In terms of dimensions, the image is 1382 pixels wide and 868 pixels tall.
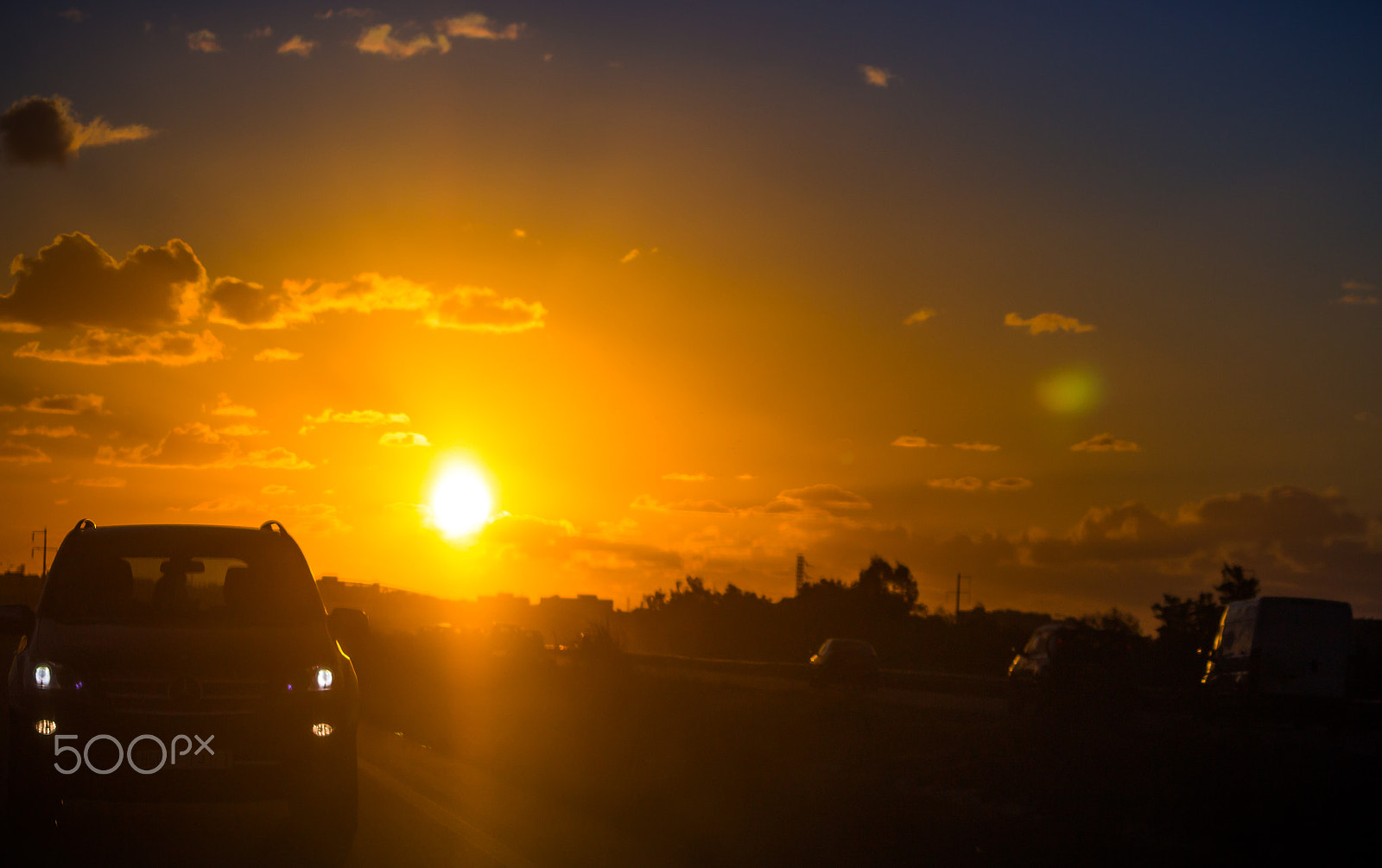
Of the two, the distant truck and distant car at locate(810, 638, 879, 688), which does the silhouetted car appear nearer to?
the distant truck

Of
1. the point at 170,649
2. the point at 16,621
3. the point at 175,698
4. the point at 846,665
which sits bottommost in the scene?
the point at 846,665

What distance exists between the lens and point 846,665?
38.4 meters

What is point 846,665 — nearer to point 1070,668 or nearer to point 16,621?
point 1070,668

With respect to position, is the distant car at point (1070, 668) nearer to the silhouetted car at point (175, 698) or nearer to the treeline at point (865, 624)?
the silhouetted car at point (175, 698)

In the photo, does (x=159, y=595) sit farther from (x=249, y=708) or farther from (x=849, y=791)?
(x=849, y=791)

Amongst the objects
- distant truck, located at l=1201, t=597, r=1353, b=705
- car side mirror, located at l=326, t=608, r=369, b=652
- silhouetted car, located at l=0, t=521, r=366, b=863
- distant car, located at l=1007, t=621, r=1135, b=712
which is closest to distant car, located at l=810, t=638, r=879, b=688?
distant car, located at l=1007, t=621, r=1135, b=712

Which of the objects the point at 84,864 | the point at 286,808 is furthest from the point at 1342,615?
the point at 84,864

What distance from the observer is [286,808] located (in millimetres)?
10586

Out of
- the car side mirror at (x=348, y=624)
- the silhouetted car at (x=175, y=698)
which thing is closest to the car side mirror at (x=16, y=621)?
the silhouetted car at (x=175, y=698)

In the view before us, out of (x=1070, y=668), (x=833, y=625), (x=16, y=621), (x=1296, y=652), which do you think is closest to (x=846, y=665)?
(x=1296, y=652)

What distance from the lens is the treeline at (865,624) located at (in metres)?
67.0

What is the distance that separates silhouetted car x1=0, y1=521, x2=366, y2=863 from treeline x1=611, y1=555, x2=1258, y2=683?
50097 mm

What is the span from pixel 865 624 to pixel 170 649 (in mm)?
76674

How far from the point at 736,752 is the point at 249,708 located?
8.62m
